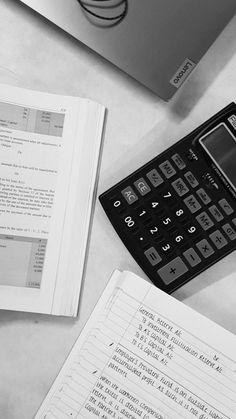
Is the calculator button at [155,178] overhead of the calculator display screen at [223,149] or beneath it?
beneath

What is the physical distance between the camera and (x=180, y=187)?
1.73 ft

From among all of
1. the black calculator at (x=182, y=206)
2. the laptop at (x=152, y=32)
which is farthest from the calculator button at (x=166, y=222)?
the laptop at (x=152, y=32)

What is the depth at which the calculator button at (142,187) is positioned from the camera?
530 millimetres

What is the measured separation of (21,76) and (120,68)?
0.10 m

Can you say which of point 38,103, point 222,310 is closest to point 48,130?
point 38,103

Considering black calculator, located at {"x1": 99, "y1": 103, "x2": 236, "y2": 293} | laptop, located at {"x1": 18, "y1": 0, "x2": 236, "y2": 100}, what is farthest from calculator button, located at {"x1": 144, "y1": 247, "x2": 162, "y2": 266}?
laptop, located at {"x1": 18, "y1": 0, "x2": 236, "y2": 100}

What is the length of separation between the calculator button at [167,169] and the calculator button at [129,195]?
0.12 feet

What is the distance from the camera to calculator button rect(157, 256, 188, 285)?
0.52 metres

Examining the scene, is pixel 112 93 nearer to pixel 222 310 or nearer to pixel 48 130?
pixel 48 130

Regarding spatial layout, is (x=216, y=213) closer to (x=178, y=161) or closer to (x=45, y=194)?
(x=178, y=161)

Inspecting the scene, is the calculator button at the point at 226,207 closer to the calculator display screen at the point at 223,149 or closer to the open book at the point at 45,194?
the calculator display screen at the point at 223,149

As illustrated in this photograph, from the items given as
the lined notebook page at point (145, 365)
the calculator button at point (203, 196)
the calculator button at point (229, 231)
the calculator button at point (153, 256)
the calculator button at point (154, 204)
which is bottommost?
the lined notebook page at point (145, 365)

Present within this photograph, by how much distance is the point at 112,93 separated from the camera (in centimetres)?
55

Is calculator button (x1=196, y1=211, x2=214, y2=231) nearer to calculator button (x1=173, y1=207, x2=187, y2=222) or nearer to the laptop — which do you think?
calculator button (x1=173, y1=207, x2=187, y2=222)
